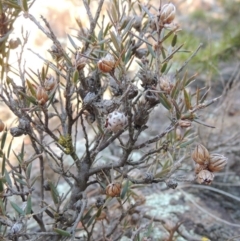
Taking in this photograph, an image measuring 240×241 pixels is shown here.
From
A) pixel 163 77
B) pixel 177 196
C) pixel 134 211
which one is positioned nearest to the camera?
pixel 163 77

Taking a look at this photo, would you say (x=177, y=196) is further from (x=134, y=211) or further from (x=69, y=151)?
(x=69, y=151)

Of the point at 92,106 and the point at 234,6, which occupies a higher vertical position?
the point at 234,6

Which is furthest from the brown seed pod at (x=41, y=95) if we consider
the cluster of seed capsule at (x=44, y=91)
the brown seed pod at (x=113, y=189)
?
the brown seed pod at (x=113, y=189)

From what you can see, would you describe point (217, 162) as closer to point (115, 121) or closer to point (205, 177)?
point (205, 177)

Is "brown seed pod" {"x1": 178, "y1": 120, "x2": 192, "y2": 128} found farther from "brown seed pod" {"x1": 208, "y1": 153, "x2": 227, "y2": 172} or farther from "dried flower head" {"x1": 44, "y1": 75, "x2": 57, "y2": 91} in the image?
"dried flower head" {"x1": 44, "y1": 75, "x2": 57, "y2": 91}

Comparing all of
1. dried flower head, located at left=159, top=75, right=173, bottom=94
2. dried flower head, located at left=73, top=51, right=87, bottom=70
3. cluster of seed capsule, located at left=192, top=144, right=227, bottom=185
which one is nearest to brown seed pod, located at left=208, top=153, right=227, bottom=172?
cluster of seed capsule, located at left=192, top=144, right=227, bottom=185

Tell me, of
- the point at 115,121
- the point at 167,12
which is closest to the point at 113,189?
the point at 115,121

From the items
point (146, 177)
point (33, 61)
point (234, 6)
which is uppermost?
point (234, 6)

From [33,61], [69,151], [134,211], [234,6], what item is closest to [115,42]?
[69,151]
